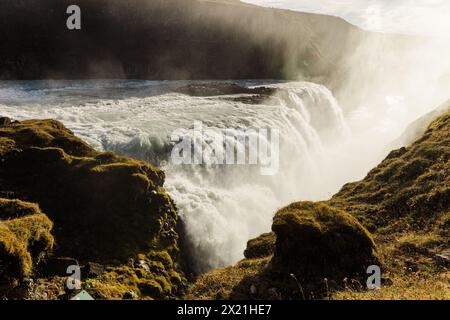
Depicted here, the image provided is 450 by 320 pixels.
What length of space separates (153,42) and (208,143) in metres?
63.0

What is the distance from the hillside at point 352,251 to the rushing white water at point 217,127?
5429mm

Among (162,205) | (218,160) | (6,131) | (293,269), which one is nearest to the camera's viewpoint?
(293,269)

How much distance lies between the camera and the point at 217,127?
32438 mm

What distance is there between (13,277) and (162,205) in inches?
333

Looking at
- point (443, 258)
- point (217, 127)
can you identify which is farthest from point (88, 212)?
point (217, 127)

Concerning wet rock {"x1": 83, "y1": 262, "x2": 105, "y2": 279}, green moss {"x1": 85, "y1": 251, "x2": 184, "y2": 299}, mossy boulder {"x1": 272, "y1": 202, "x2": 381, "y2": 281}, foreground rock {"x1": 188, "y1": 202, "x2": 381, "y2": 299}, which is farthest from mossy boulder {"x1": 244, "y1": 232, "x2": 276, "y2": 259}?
wet rock {"x1": 83, "y1": 262, "x2": 105, "y2": 279}

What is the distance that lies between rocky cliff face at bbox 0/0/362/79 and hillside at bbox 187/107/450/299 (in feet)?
226

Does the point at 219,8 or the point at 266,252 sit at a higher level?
the point at 219,8

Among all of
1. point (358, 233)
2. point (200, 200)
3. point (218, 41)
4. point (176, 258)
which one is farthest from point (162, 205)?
point (218, 41)

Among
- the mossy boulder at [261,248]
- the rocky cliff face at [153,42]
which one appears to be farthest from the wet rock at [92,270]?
the rocky cliff face at [153,42]

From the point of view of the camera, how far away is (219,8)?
9100 centimetres

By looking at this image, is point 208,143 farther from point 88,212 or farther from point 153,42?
point 153,42

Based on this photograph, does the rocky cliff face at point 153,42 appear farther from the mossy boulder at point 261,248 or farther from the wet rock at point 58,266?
the wet rock at point 58,266
